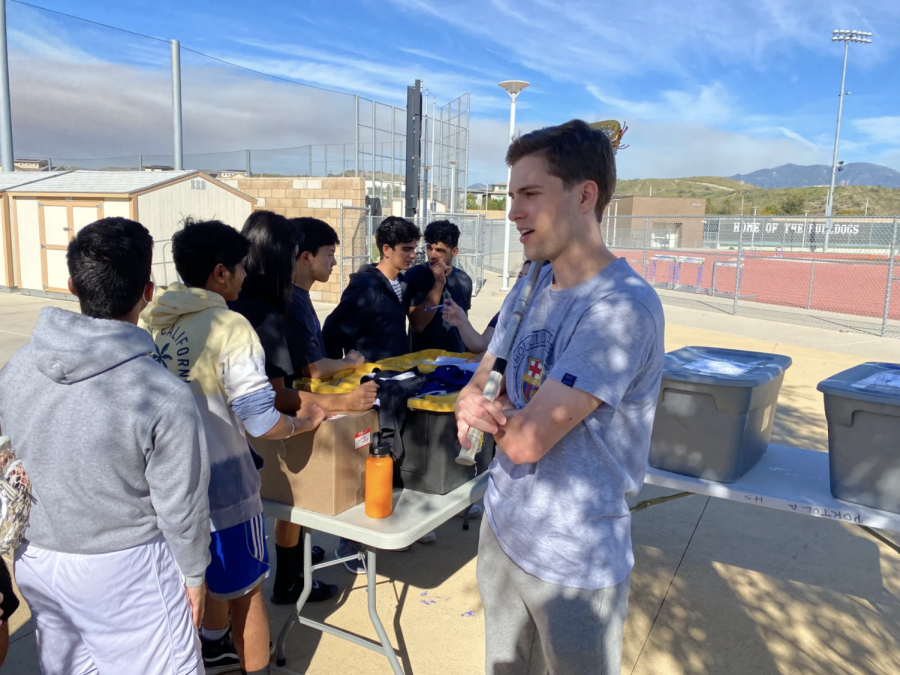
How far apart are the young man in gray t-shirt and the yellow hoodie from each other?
0.98m

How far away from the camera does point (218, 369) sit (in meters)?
2.20

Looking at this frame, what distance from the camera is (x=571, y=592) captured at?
1.53 meters

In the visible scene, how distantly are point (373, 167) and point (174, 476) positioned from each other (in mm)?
13694

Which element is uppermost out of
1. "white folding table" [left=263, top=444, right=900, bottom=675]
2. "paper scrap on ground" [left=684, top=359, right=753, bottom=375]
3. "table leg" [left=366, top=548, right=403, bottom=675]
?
"paper scrap on ground" [left=684, top=359, right=753, bottom=375]

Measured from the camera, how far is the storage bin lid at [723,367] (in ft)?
8.93

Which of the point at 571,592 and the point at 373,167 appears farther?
the point at 373,167

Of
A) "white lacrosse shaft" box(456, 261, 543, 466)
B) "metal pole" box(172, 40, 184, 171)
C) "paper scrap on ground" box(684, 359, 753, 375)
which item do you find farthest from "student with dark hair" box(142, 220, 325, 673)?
"metal pole" box(172, 40, 184, 171)

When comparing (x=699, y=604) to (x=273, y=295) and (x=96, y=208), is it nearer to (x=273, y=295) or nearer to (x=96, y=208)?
(x=273, y=295)

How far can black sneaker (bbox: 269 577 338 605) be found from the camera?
130 inches

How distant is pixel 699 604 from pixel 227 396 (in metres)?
2.70

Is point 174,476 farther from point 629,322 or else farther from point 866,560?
point 866,560

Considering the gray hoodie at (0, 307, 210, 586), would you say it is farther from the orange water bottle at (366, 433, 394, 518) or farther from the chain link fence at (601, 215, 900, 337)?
the chain link fence at (601, 215, 900, 337)

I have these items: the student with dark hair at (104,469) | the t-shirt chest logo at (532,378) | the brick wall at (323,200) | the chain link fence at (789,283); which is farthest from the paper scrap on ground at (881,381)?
the brick wall at (323,200)

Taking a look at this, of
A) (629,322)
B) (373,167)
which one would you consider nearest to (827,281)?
(373,167)
